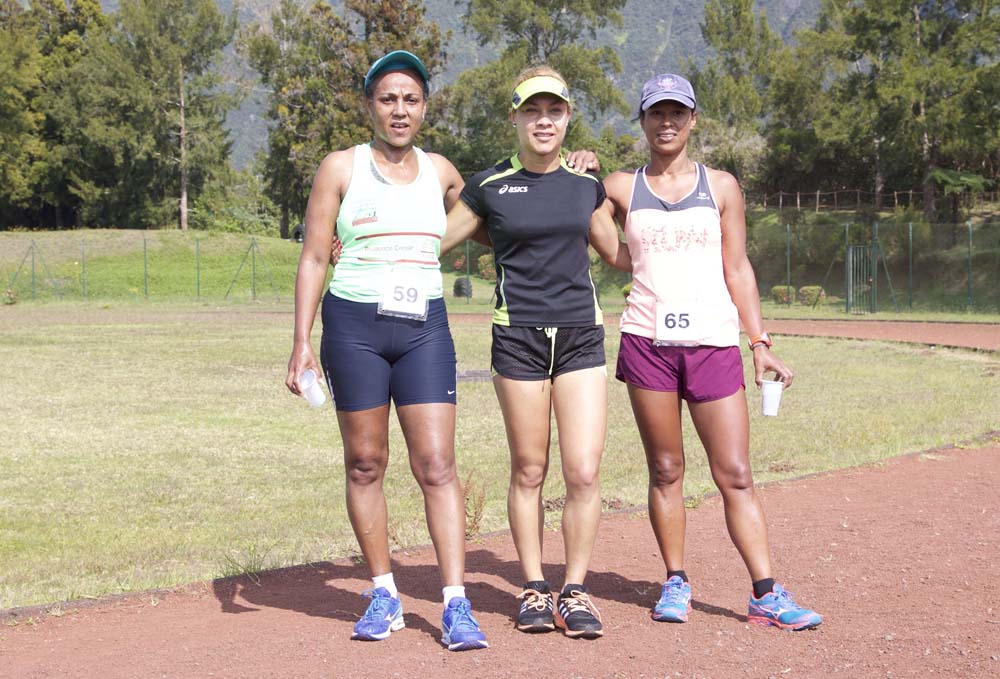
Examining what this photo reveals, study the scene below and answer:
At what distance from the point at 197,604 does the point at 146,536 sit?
2.36 m

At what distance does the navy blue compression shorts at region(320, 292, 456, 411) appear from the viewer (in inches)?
192

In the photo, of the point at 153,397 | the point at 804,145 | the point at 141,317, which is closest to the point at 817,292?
the point at 804,145

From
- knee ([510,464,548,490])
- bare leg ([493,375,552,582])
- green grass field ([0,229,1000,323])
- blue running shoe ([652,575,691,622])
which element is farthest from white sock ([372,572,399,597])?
green grass field ([0,229,1000,323])

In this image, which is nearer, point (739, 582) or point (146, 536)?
point (739, 582)

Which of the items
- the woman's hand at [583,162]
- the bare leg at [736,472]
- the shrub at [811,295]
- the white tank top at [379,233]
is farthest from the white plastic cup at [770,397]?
the shrub at [811,295]

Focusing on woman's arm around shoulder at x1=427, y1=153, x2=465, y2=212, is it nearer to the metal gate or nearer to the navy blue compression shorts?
the navy blue compression shorts

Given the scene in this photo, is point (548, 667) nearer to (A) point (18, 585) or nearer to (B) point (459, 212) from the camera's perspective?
(B) point (459, 212)

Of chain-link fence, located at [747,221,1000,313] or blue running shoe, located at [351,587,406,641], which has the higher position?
chain-link fence, located at [747,221,1000,313]

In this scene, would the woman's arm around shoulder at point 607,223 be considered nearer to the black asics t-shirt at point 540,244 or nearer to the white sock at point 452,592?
the black asics t-shirt at point 540,244

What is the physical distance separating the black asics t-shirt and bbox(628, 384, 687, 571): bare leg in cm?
45

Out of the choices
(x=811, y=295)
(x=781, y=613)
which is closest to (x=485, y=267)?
(x=811, y=295)

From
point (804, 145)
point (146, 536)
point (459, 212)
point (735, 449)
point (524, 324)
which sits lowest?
point (146, 536)

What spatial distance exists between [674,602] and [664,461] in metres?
0.59

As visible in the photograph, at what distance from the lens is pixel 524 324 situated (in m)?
4.95
